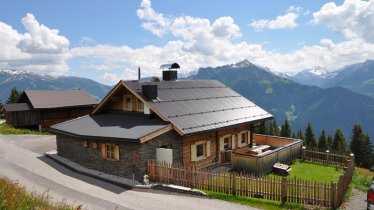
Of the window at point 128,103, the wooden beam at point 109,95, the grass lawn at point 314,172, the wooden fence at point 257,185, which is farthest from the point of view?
the window at point 128,103

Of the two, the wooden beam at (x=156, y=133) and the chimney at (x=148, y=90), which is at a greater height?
the chimney at (x=148, y=90)

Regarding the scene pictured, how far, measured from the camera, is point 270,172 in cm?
2497

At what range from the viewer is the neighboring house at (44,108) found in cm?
4447

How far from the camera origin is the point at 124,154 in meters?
21.0

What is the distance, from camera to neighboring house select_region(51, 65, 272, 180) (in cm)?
2114

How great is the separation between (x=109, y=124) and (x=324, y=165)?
18.1 metres

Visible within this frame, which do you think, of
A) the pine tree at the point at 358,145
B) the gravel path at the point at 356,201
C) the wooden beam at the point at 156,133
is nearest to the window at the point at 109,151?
the wooden beam at the point at 156,133

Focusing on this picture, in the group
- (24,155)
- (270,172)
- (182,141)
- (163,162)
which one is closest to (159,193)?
(163,162)

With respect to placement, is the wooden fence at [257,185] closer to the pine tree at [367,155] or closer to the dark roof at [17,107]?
the dark roof at [17,107]

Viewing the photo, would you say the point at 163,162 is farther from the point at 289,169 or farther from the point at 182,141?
the point at 289,169

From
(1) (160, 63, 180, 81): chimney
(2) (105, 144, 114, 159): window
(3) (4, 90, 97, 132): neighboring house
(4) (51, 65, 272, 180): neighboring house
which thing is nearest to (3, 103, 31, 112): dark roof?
(3) (4, 90, 97, 132): neighboring house

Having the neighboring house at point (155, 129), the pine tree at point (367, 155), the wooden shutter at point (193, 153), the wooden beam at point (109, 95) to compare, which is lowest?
the pine tree at point (367, 155)

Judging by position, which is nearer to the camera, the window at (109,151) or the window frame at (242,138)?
the window at (109,151)

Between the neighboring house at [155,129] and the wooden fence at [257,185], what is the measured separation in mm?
1632
